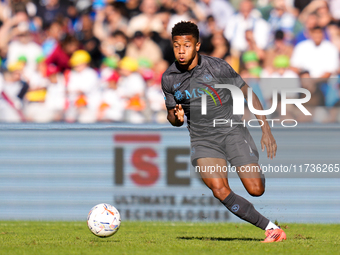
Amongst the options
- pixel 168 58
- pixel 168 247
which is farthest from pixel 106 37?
pixel 168 247

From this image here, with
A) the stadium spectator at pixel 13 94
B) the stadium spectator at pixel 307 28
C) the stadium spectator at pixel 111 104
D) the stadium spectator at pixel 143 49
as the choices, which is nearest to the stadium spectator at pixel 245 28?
the stadium spectator at pixel 307 28

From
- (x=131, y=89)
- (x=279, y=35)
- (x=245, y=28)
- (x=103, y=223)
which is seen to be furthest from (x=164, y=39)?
(x=103, y=223)

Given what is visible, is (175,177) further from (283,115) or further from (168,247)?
(168,247)

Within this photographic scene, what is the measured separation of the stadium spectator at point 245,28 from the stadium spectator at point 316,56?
2.81ft

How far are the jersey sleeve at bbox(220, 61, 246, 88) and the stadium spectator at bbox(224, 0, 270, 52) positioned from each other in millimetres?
4952

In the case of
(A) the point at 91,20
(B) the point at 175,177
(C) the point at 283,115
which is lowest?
(B) the point at 175,177

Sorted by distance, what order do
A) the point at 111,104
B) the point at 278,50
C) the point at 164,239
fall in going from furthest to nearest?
the point at 278,50 < the point at 111,104 < the point at 164,239

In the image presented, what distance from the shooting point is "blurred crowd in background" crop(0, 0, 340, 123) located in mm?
9422

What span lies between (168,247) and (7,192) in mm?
3764

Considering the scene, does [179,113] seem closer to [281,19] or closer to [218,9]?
[281,19]

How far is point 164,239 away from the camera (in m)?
6.25

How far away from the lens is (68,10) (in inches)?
486

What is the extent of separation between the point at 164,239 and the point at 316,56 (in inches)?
210

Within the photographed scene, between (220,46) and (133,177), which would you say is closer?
(133,177)
